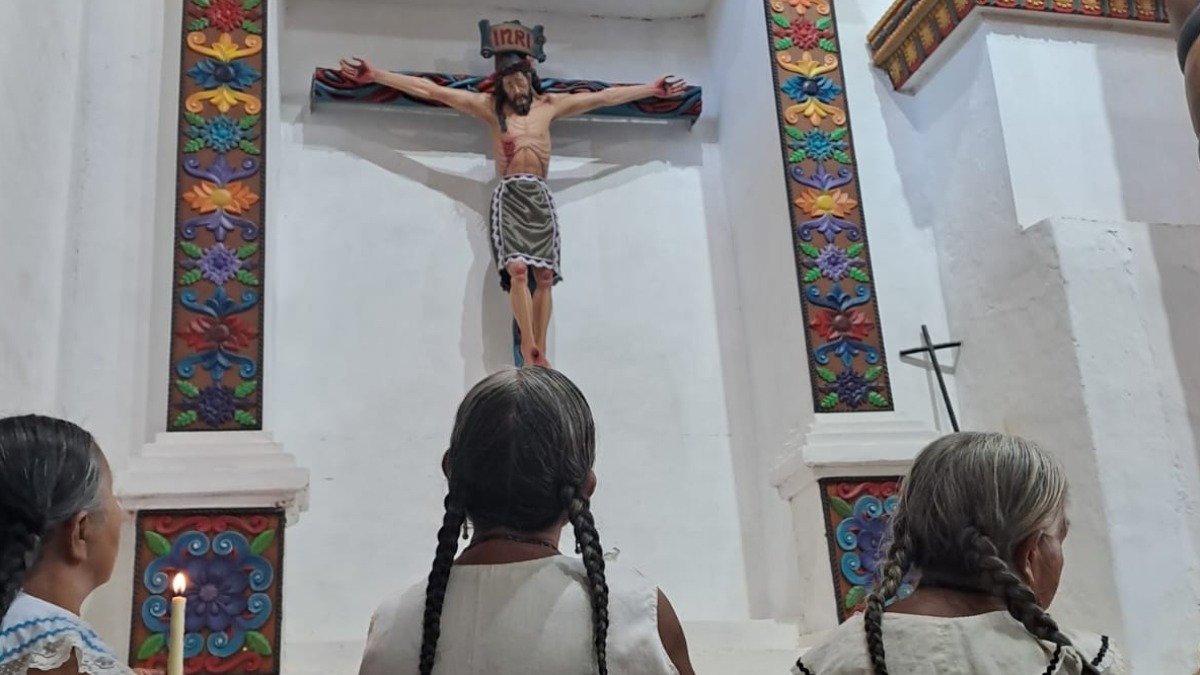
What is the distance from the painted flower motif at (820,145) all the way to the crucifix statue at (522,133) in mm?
575

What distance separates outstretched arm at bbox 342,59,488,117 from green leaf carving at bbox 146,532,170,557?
1.82 meters

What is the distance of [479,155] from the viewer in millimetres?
4598

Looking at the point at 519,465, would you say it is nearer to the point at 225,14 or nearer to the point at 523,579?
the point at 523,579

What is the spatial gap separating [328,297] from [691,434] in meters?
1.41

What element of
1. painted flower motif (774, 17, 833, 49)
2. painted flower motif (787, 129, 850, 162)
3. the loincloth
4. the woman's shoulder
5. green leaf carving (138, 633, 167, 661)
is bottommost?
green leaf carving (138, 633, 167, 661)

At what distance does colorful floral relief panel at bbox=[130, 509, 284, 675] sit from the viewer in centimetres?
330

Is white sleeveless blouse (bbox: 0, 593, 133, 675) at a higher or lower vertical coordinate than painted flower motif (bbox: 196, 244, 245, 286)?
lower

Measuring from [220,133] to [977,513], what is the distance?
3149 mm

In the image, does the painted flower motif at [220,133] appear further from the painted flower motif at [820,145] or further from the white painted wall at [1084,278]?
the white painted wall at [1084,278]

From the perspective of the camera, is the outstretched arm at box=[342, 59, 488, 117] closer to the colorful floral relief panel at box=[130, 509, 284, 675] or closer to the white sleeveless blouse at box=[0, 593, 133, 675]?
the colorful floral relief panel at box=[130, 509, 284, 675]

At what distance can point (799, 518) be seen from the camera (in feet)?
12.8

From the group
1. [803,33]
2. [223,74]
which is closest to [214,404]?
[223,74]

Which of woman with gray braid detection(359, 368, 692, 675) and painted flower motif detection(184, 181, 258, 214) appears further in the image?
painted flower motif detection(184, 181, 258, 214)

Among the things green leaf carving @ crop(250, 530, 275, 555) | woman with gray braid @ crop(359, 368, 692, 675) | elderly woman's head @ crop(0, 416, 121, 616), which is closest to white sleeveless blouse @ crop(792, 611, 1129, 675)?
woman with gray braid @ crop(359, 368, 692, 675)
